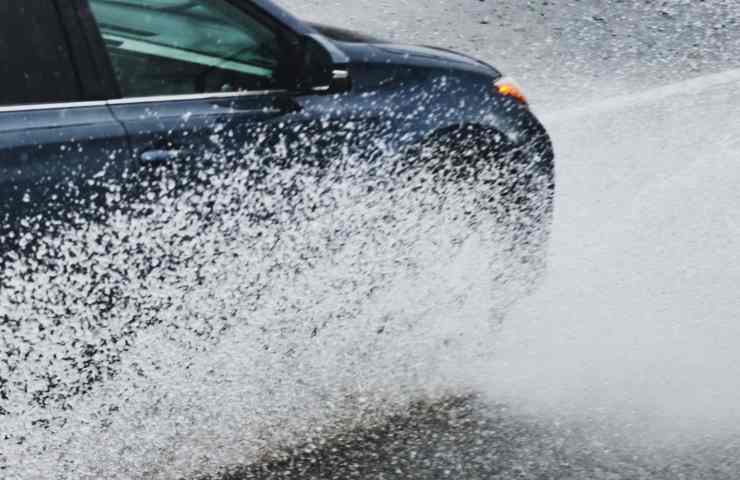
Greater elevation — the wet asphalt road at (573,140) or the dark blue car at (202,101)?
the dark blue car at (202,101)

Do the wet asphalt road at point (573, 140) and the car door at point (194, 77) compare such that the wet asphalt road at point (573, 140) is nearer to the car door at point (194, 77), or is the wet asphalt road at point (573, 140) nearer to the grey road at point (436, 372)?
the grey road at point (436, 372)

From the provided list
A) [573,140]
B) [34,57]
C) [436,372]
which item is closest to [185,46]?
[34,57]

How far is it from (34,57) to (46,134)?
233 mm

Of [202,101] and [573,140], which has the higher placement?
[202,101]

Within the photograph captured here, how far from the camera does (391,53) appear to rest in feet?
16.4

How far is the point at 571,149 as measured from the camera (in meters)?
7.70

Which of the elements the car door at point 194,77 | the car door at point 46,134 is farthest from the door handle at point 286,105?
the car door at point 46,134

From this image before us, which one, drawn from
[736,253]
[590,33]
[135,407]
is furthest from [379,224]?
[590,33]

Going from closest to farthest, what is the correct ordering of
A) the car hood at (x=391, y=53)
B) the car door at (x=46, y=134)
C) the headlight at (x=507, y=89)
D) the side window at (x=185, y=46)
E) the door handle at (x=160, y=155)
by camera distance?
the car door at (x=46, y=134)
the door handle at (x=160, y=155)
the side window at (x=185, y=46)
the car hood at (x=391, y=53)
the headlight at (x=507, y=89)

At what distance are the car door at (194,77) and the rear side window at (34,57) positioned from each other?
6.0 inches

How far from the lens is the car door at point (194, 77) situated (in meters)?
4.12

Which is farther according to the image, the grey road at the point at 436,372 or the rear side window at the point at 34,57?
the grey road at the point at 436,372

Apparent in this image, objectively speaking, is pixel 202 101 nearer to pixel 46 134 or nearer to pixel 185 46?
pixel 185 46

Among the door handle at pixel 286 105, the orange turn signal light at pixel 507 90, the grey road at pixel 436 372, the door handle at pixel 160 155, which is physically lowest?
the grey road at pixel 436 372
